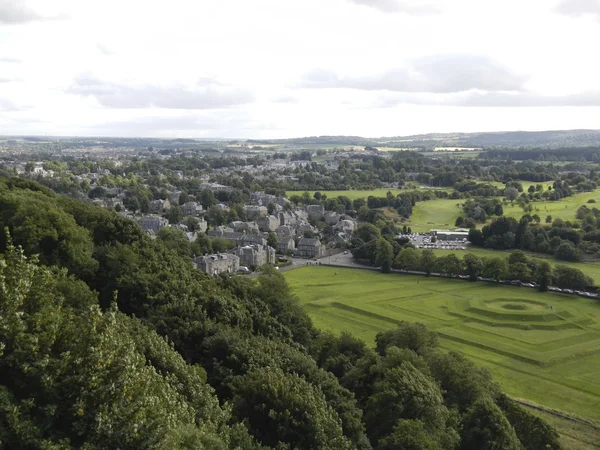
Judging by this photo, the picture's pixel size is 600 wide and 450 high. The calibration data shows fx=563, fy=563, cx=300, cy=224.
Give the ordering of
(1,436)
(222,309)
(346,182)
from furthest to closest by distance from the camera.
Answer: (346,182) < (222,309) < (1,436)

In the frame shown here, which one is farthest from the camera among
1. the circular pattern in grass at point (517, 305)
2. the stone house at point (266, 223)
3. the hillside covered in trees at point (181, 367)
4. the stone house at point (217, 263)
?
the stone house at point (266, 223)

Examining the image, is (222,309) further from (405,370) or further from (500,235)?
(500,235)

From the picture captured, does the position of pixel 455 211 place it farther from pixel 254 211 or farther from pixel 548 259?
pixel 254 211

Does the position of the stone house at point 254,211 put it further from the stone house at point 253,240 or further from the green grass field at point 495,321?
the green grass field at point 495,321

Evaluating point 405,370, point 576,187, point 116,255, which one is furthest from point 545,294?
point 576,187

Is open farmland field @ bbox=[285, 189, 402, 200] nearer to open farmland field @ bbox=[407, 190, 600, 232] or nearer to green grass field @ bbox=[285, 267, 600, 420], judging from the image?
open farmland field @ bbox=[407, 190, 600, 232]

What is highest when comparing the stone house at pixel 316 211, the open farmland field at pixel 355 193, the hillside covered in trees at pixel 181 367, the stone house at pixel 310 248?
the hillside covered in trees at pixel 181 367

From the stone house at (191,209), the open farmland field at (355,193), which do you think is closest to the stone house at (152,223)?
the stone house at (191,209)
